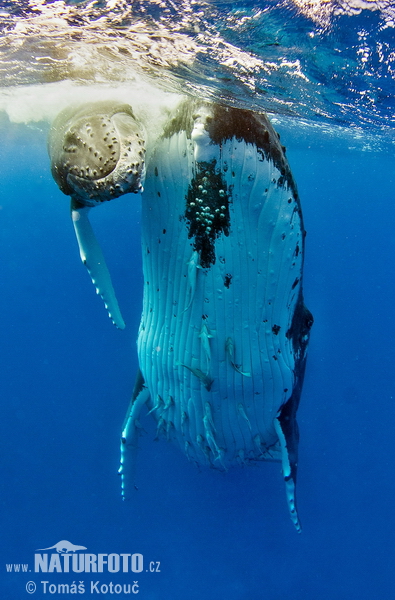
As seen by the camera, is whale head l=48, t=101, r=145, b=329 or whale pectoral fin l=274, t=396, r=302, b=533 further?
whale pectoral fin l=274, t=396, r=302, b=533

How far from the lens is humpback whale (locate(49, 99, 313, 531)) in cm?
310

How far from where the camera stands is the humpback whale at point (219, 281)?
10.2 ft

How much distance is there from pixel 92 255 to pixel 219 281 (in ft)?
3.89

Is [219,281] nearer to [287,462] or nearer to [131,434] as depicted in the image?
[287,462]

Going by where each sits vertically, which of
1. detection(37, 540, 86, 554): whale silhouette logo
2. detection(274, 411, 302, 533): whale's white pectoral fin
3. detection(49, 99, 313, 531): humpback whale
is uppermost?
detection(49, 99, 313, 531): humpback whale

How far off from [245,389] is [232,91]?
5.43 meters

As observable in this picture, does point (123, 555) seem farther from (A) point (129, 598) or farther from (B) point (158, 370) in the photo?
(B) point (158, 370)

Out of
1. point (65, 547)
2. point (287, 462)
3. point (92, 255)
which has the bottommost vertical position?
point (65, 547)

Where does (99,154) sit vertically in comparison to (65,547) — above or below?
above

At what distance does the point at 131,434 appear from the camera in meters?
5.36

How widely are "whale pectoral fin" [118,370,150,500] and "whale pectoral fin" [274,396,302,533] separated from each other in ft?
5.29

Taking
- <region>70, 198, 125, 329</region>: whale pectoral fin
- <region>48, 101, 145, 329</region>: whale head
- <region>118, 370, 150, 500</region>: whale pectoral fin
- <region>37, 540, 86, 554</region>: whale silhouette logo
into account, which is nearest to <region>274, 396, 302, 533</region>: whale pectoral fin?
<region>118, 370, 150, 500</region>: whale pectoral fin

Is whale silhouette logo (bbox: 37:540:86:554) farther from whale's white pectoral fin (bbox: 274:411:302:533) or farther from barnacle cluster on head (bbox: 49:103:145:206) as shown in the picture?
barnacle cluster on head (bbox: 49:103:145:206)

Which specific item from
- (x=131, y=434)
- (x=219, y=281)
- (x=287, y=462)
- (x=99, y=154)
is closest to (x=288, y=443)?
(x=287, y=462)
